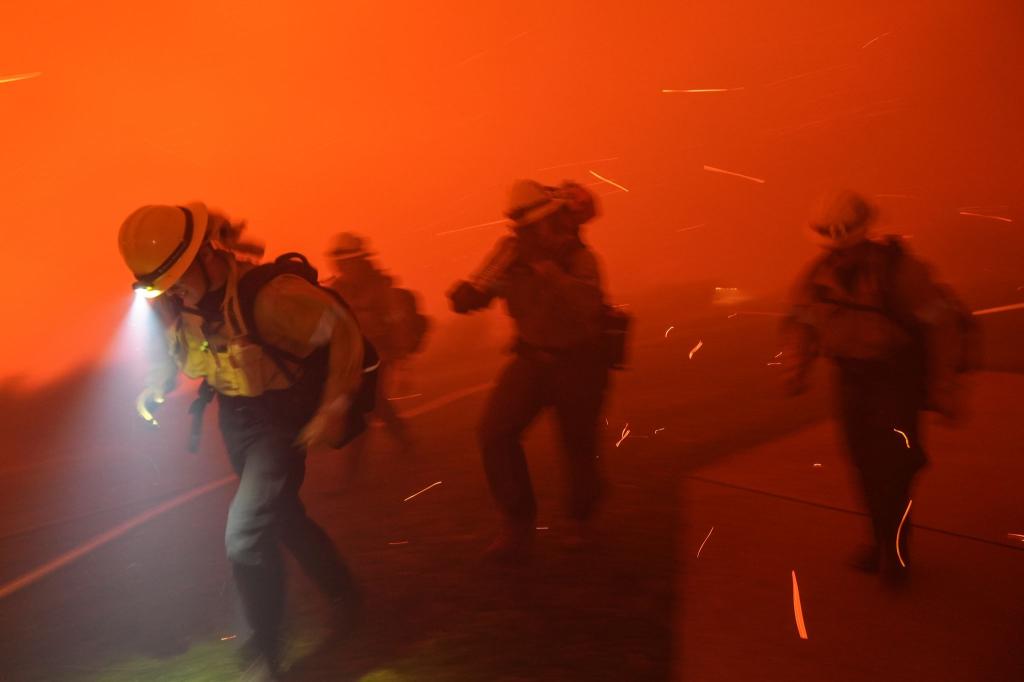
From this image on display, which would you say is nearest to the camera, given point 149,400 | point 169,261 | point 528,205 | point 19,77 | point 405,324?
point 169,261

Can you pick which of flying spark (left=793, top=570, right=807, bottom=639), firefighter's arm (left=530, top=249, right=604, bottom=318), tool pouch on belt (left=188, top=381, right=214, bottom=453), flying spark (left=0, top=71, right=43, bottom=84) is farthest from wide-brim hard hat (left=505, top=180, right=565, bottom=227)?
flying spark (left=0, top=71, right=43, bottom=84)


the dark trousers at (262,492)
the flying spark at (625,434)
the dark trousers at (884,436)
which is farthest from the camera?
the flying spark at (625,434)

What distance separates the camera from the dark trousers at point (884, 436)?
150 inches

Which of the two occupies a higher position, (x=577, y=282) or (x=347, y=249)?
(x=577, y=282)

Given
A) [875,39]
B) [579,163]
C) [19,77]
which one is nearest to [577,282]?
[19,77]

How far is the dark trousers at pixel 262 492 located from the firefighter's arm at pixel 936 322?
219 centimetres

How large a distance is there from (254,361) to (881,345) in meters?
2.24

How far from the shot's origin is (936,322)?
3.64 m

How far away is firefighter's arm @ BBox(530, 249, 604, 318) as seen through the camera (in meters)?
4.21

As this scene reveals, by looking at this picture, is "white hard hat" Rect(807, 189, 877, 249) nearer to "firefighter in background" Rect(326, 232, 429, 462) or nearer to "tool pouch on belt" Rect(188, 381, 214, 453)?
"tool pouch on belt" Rect(188, 381, 214, 453)

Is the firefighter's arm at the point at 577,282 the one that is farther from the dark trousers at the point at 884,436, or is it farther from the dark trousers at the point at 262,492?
the dark trousers at the point at 262,492

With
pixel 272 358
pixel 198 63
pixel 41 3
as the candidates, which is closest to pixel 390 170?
pixel 198 63

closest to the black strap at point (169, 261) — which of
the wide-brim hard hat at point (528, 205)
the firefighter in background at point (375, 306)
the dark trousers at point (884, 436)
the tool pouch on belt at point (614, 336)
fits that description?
the wide-brim hard hat at point (528, 205)

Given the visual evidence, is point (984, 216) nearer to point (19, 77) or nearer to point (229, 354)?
point (19, 77)
